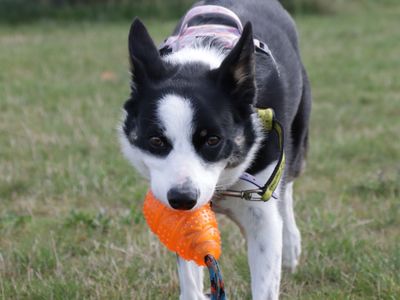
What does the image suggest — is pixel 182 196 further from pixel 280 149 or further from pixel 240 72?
pixel 280 149

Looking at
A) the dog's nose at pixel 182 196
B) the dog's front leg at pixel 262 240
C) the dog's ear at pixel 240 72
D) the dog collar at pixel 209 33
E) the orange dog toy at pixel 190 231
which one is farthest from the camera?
the dog collar at pixel 209 33

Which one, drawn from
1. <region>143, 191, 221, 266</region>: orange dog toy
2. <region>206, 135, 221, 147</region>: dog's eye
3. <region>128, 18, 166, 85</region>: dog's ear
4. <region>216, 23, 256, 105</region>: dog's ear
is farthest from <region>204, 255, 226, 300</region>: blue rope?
<region>128, 18, 166, 85</region>: dog's ear

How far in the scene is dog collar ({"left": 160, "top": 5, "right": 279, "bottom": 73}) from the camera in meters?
3.63

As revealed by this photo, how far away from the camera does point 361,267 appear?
4.11 metres

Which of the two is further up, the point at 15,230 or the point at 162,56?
the point at 162,56

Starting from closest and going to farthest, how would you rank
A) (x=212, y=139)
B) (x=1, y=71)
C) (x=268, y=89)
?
(x=212, y=139)
(x=268, y=89)
(x=1, y=71)

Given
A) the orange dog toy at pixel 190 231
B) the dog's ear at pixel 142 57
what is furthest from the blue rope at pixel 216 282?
the dog's ear at pixel 142 57

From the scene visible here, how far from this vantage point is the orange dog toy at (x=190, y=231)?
3293 mm

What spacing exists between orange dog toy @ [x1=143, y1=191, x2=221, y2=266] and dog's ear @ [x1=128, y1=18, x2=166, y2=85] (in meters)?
0.53

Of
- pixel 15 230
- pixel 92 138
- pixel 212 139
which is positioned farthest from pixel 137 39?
pixel 92 138

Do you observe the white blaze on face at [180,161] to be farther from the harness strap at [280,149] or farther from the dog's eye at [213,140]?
the harness strap at [280,149]

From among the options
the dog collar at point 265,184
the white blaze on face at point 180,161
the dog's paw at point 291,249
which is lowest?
the dog's paw at point 291,249

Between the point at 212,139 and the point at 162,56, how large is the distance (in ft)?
2.25

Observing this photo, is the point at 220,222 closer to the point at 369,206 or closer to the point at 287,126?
the point at 369,206
